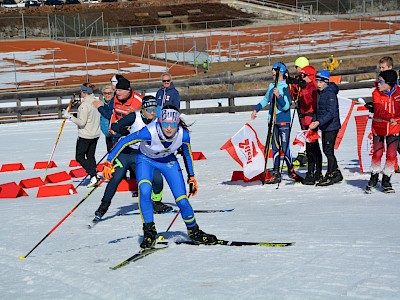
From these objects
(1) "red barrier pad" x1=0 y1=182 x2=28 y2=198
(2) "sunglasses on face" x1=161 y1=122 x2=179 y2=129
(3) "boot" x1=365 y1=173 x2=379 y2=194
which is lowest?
(1) "red barrier pad" x1=0 y1=182 x2=28 y2=198

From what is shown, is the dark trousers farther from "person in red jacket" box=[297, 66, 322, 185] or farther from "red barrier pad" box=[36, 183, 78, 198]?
"red barrier pad" box=[36, 183, 78, 198]

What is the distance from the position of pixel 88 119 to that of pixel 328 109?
4.21m

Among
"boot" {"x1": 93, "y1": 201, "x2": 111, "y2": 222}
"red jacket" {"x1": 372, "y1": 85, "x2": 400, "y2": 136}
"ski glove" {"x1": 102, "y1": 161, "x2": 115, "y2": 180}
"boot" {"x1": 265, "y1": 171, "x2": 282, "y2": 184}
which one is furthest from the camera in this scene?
"boot" {"x1": 265, "y1": 171, "x2": 282, "y2": 184}

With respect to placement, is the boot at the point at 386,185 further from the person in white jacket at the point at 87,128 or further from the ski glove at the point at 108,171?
the person in white jacket at the point at 87,128

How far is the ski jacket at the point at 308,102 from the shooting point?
36.9ft

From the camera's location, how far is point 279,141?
1192cm

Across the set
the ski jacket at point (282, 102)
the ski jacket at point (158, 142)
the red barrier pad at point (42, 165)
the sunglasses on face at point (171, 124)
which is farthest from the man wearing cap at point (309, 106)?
the red barrier pad at point (42, 165)

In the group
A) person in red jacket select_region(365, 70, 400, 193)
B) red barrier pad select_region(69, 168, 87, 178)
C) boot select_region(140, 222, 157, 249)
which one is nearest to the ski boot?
boot select_region(140, 222, 157, 249)

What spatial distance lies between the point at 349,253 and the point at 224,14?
57.5 metres

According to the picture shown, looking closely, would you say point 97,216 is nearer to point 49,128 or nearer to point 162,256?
point 162,256

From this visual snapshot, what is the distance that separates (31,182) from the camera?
13.4m

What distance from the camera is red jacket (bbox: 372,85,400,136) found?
10.1 meters

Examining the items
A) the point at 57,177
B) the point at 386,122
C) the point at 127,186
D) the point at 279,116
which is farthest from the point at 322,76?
the point at 57,177

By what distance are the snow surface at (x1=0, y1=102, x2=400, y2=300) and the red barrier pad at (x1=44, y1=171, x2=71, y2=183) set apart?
91 cm
